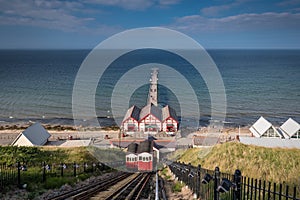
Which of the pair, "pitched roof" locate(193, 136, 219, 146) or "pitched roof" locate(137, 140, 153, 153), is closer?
"pitched roof" locate(137, 140, 153, 153)

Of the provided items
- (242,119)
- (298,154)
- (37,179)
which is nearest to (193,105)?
(242,119)

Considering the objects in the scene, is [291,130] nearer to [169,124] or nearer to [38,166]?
[169,124]

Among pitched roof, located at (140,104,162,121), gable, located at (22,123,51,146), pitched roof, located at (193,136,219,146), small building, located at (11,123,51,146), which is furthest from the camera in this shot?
pitched roof, located at (140,104,162,121)

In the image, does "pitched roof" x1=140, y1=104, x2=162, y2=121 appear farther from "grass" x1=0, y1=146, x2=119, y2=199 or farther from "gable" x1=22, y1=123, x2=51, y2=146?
"grass" x1=0, y1=146, x2=119, y2=199

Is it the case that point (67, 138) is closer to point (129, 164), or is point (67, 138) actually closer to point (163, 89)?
point (129, 164)

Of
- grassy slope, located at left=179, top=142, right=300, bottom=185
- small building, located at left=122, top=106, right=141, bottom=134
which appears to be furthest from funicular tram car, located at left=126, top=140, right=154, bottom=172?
small building, located at left=122, top=106, right=141, bottom=134

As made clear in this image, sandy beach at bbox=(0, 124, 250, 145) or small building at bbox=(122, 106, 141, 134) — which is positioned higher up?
small building at bbox=(122, 106, 141, 134)

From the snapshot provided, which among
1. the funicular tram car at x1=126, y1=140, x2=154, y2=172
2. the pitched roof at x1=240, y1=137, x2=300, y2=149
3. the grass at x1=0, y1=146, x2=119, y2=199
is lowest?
the funicular tram car at x1=126, y1=140, x2=154, y2=172
